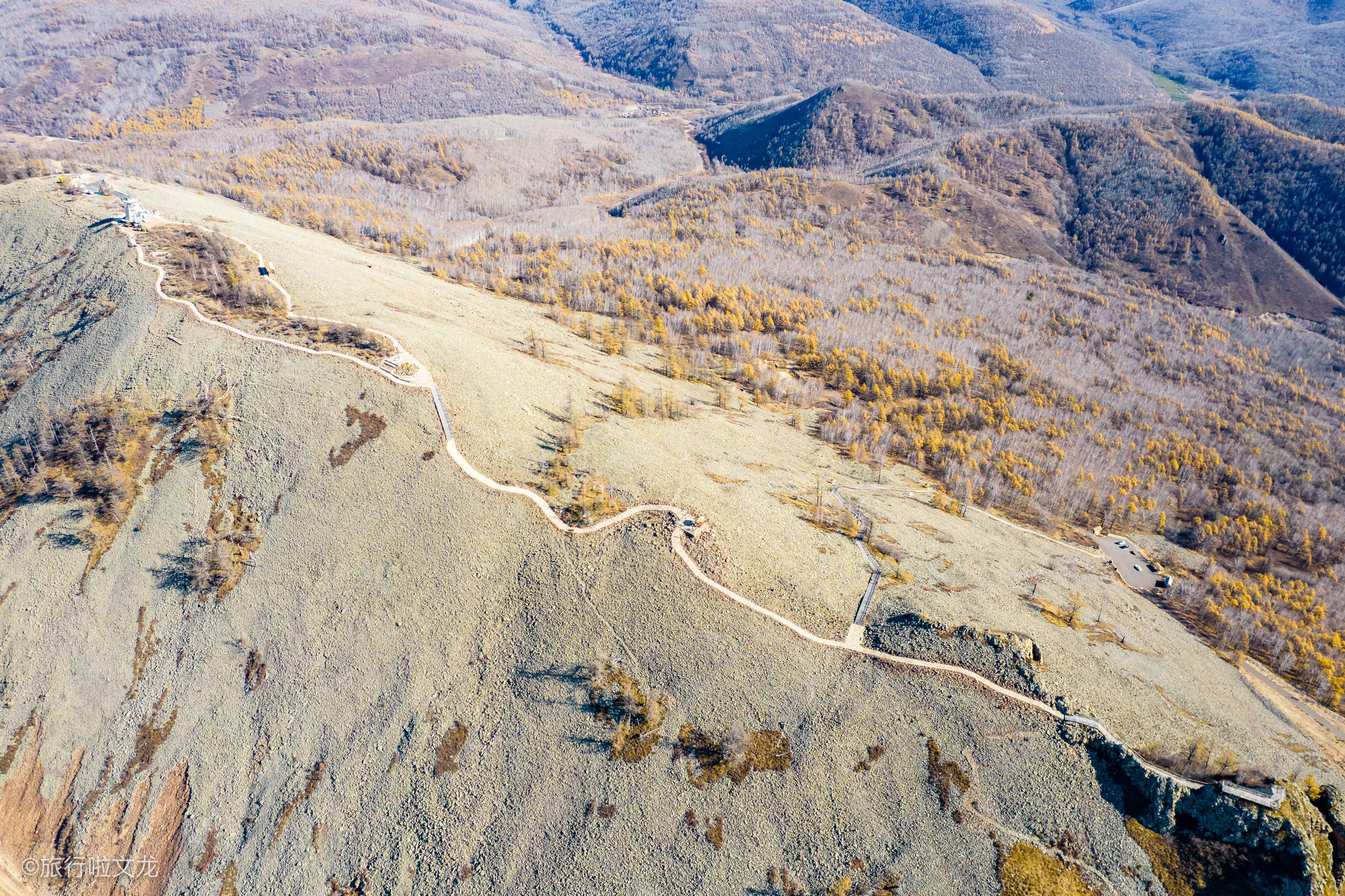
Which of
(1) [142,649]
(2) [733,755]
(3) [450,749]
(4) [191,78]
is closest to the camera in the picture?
(2) [733,755]

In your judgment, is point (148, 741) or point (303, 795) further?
point (148, 741)

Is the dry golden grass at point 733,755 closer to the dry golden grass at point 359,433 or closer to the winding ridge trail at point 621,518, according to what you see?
the winding ridge trail at point 621,518

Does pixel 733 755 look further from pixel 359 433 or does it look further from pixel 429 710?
pixel 359 433

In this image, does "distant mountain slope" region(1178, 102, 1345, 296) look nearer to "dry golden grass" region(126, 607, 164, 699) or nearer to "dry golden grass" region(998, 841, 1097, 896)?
"dry golden grass" region(998, 841, 1097, 896)

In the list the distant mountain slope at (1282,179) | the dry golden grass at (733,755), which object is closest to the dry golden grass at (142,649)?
the dry golden grass at (733,755)

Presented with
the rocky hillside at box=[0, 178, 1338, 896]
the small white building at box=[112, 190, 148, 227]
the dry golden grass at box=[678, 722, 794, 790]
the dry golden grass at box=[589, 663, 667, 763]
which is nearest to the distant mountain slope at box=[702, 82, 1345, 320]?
the rocky hillside at box=[0, 178, 1338, 896]

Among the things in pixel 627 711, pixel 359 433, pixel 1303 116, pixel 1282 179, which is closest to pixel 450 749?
pixel 627 711

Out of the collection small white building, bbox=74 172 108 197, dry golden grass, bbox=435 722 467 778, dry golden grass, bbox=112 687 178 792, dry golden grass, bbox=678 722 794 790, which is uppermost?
small white building, bbox=74 172 108 197
